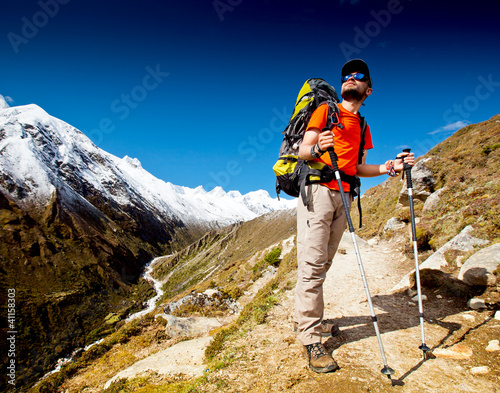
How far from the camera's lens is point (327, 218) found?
4.15 metres

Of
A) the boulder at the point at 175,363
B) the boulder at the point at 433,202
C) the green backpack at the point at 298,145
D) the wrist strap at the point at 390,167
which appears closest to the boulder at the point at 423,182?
the boulder at the point at 433,202

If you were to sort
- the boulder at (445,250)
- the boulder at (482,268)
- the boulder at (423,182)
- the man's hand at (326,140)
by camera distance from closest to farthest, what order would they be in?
the man's hand at (326,140)
the boulder at (482,268)
the boulder at (445,250)
the boulder at (423,182)

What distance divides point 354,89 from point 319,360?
4705mm

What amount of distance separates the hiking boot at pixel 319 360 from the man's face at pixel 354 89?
4437 mm

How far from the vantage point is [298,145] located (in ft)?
15.3

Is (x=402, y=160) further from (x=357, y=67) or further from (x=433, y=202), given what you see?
(x=433, y=202)

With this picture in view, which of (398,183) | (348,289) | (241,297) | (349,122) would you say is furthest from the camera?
(398,183)

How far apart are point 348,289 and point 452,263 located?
3280 mm

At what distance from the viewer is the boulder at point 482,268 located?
5.68 meters

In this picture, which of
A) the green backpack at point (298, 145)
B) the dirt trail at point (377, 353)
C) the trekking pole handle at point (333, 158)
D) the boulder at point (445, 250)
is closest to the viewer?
the dirt trail at point (377, 353)

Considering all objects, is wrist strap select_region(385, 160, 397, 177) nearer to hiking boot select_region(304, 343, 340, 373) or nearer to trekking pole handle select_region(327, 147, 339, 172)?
trekking pole handle select_region(327, 147, 339, 172)

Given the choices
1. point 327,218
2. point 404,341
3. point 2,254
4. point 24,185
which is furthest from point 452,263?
point 24,185

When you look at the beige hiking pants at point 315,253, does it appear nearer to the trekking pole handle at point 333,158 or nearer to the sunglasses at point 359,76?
the trekking pole handle at point 333,158

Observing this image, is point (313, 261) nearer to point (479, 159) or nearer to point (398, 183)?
point (479, 159)
